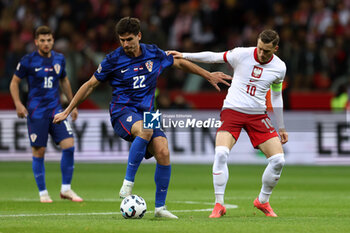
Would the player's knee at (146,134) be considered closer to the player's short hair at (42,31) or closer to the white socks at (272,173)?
the white socks at (272,173)

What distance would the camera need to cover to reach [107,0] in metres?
23.5

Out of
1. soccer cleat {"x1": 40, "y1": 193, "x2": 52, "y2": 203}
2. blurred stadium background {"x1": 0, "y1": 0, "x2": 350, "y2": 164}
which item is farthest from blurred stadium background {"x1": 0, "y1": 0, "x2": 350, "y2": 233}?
soccer cleat {"x1": 40, "y1": 193, "x2": 52, "y2": 203}

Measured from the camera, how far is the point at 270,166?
920cm

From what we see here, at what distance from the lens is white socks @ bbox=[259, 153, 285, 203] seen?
9117 mm

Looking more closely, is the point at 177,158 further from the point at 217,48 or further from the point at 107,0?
the point at 107,0

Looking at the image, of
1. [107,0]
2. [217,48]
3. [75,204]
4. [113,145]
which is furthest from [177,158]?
[75,204]

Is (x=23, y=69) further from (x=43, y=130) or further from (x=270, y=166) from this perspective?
(x=270, y=166)

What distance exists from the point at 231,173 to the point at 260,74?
26.6 ft

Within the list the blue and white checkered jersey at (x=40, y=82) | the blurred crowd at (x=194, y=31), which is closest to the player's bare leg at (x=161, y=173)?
the blue and white checkered jersey at (x=40, y=82)

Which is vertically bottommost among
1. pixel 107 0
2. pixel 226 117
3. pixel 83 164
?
pixel 83 164

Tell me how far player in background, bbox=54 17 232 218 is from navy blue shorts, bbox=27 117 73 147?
9.10 ft

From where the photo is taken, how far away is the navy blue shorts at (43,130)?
11672mm

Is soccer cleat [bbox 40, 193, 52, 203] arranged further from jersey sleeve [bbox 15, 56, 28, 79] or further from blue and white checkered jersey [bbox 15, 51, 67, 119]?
jersey sleeve [bbox 15, 56, 28, 79]

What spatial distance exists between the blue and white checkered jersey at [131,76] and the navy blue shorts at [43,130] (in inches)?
109
